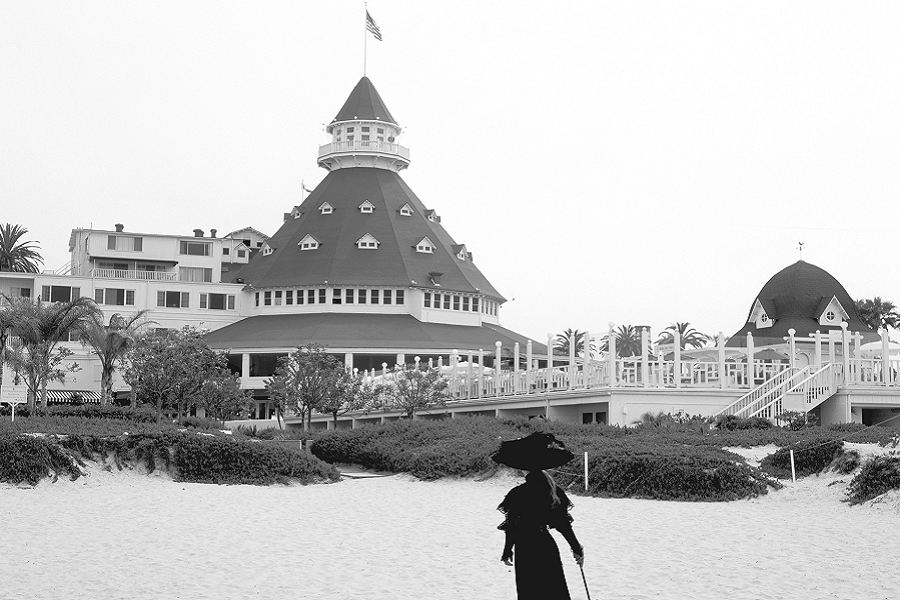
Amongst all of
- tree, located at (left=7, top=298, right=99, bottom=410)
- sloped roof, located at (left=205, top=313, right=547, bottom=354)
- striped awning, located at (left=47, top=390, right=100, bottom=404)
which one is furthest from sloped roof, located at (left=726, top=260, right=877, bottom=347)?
striped awning, located at (left=47, top=390, right=100, bottom=404)

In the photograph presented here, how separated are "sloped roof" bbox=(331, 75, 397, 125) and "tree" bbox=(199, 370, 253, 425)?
128ft

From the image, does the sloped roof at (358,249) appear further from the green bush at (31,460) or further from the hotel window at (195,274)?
the green bush at (31,460)

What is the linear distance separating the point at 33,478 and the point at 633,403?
57.3 ft

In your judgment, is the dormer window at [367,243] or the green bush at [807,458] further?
the dormer window at [367,243]

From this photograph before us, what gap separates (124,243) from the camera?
85375 millimetres

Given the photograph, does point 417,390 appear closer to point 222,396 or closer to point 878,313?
point 222,396

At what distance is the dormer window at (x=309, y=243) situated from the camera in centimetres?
8462

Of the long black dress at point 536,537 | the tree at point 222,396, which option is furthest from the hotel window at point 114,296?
the long black dress at point 536,537

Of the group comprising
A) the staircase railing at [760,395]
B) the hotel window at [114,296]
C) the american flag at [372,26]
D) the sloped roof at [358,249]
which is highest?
the american flag at [372,26]

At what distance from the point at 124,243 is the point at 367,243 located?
58.8ft

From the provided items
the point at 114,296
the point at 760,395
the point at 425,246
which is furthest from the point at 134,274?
the point at 760,395

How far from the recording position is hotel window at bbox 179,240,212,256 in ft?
285

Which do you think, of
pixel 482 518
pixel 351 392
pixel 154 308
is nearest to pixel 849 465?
pixel 482 518

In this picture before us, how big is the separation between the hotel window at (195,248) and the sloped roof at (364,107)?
47.1 ft
